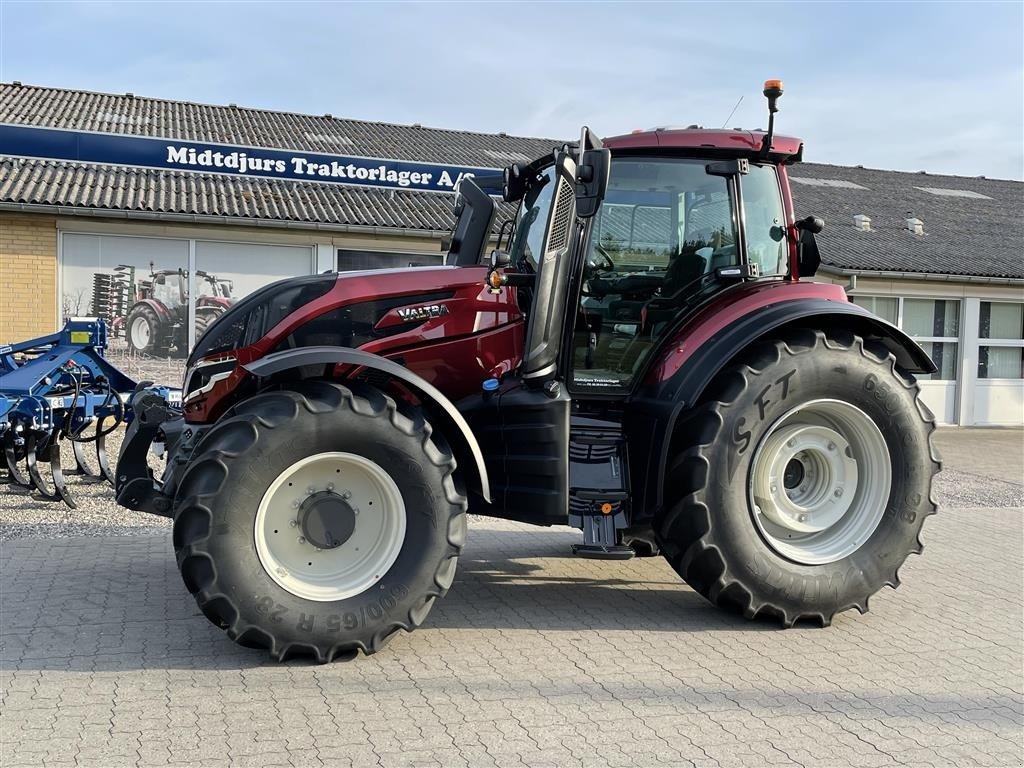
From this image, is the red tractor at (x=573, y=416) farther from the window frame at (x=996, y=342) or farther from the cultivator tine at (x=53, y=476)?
the window frame at (x=996, y=342)

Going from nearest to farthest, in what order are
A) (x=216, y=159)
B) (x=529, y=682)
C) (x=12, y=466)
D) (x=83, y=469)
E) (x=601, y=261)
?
(x=529, y=682), (x=601, y=261), (x=12, y=466), (x=83, y=469), (x=216, y=159)

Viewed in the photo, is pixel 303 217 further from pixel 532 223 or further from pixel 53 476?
pixel 532 223

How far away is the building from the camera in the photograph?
11703mm

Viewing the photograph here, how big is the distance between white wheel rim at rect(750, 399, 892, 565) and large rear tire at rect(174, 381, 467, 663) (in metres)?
1.75

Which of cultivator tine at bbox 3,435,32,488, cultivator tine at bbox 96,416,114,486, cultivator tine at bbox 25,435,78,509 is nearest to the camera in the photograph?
cultivator tine at bbox 25,435,78,509

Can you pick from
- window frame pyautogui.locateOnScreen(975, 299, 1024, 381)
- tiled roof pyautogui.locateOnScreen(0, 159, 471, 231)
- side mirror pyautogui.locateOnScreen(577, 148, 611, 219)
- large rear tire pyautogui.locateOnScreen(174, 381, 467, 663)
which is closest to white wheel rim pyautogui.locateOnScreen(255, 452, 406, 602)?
large rear tire pyautogui.locateOnScreen(174, 381, 467, 663)

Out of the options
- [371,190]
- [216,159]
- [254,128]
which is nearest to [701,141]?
[216,159]

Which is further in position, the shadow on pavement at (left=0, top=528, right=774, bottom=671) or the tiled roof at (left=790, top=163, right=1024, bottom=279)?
the tiled roof at (left=790, top=163, right=1024, bottom=279)

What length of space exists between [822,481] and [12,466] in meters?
6.73

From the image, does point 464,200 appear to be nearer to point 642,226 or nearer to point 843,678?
point 642,226

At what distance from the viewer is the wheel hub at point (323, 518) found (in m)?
4.44

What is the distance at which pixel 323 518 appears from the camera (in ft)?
14.6

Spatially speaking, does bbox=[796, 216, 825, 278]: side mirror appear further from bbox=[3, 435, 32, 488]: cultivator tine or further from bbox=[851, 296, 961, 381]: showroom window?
bbox=[851, 296, 961, 381]: showroom window

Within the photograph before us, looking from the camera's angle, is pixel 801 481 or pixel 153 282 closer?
pixel 801 481
